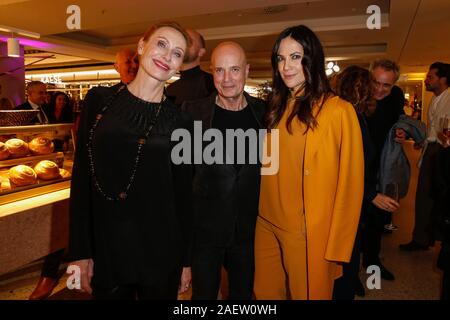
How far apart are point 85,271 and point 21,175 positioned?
1.21m

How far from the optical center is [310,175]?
61.6 inches

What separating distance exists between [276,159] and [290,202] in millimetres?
214

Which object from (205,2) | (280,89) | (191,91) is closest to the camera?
(280,89)

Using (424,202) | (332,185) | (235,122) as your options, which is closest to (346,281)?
(332,185)

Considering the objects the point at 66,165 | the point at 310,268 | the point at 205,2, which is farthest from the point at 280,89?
the point at 205,2

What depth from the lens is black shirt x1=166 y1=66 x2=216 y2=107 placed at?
8.34 feet

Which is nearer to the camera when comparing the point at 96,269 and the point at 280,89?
the point at 96,269

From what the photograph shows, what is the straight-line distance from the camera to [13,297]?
2.77 metres

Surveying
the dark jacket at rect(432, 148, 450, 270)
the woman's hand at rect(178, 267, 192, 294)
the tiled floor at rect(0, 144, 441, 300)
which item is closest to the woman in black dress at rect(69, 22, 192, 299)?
the woman's hand at rect(178, 267, 192, 294)

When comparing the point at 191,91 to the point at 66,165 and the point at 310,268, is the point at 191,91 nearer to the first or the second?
the point at 66,165

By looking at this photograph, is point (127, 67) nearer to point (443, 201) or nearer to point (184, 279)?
point (184, 279)

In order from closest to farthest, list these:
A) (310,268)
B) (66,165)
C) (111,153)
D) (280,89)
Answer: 1. (111,153)
2. (310,268)
3. (280,89)
4. (66,165)

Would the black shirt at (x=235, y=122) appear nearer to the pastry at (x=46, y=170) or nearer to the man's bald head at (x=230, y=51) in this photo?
the man's bald head at (x=230, y=51)
